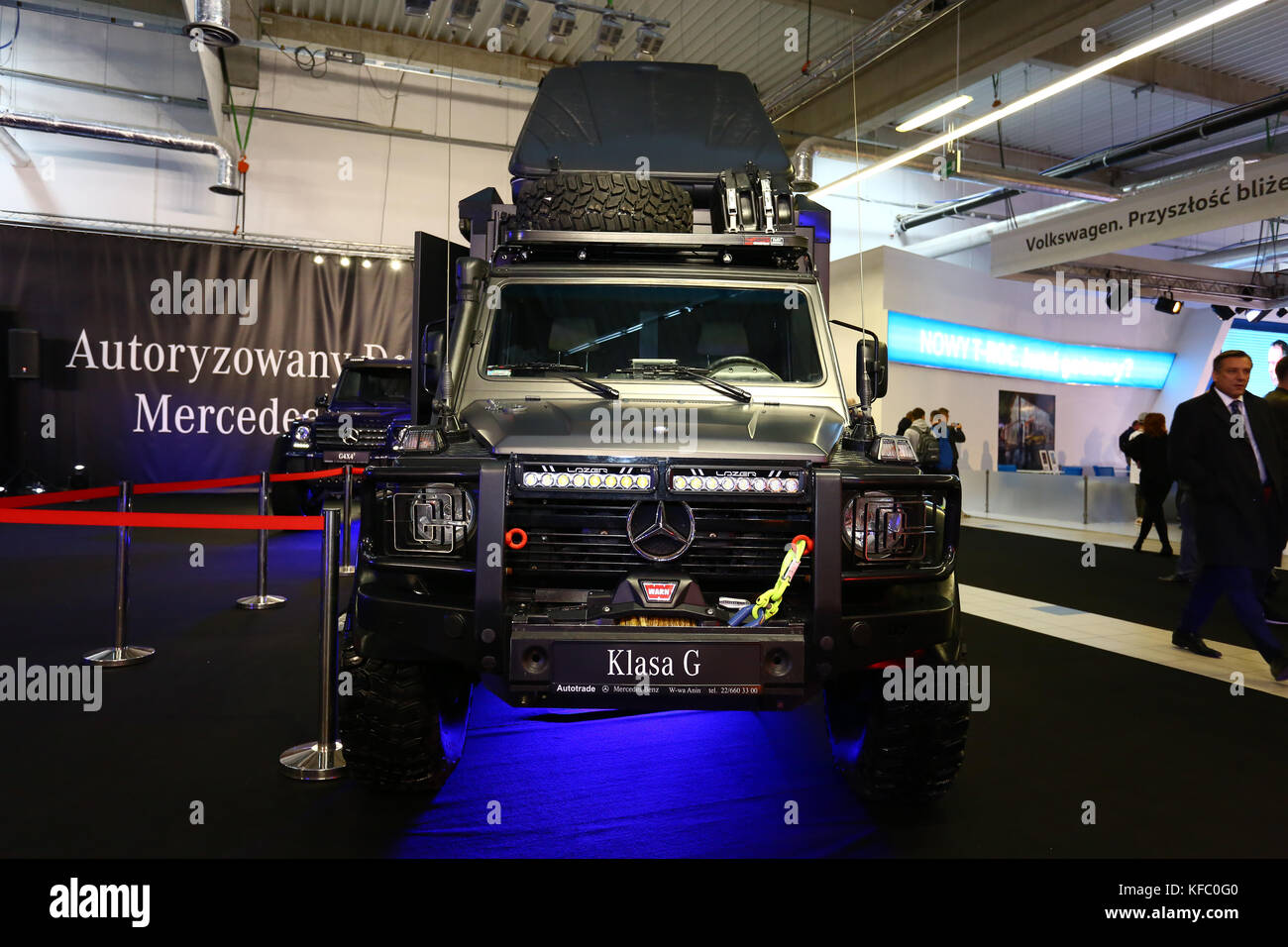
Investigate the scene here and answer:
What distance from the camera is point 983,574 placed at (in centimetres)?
880

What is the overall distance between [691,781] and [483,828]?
84cm

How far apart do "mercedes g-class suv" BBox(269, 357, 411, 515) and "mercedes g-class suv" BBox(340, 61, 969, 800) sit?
6.55 meters

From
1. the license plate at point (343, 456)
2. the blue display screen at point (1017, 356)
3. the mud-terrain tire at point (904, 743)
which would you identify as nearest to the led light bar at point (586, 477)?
the mud-terrain tire at point (904, 743)

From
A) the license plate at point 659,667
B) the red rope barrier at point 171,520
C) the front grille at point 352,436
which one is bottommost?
the license plate at point 659,667

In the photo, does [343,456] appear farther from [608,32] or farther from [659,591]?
[659,591]

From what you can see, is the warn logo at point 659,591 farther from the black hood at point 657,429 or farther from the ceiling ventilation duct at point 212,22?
the ceiling ventilation duct at point 212,22

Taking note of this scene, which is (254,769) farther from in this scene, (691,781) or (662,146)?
(662,146)

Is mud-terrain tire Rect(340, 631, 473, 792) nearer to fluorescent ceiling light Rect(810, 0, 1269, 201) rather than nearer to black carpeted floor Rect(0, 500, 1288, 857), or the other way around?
black carpeted floor Rect(0, 500, 1288, 857)

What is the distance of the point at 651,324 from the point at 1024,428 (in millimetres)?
17477

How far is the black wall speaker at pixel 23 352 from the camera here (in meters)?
12.4

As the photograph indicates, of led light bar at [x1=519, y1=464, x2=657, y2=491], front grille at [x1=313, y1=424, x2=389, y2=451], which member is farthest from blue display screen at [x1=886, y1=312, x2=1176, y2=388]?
led light bar at [x1=519, y1=464, x2=657, y2=491]

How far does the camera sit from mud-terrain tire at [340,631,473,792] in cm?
273

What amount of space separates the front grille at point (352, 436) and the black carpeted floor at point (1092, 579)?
6604 millimetres

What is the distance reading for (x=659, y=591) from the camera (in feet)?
8.33
